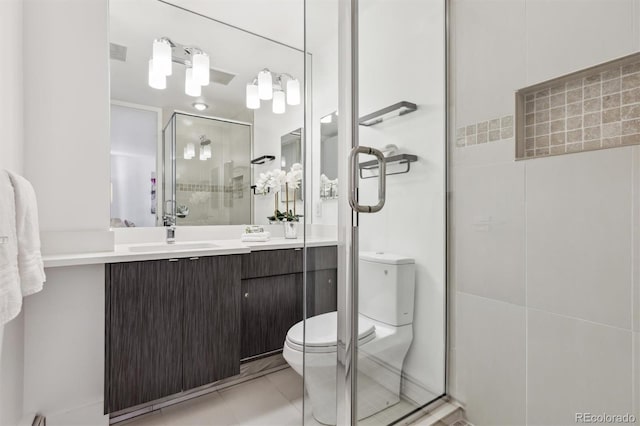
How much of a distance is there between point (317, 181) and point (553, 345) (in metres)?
1.13

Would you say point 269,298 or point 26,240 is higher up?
point 26,240

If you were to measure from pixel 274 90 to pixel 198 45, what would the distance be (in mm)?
622

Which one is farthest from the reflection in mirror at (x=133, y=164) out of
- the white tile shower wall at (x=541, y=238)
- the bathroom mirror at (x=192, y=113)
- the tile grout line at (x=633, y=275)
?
the tile grout line at (x=633, y=275)

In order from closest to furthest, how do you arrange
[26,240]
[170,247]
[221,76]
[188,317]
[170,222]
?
1. [26,240]
2. [188,317]
3. [170,247]
4. [170,222]
5. [221,76]

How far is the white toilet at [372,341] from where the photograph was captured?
1.18 meters

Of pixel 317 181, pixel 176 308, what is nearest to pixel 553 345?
pixel 317 181

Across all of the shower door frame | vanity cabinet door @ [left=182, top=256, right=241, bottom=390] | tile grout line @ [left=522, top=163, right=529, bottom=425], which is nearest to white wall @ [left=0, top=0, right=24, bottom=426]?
vanity cabinet door @ [left=182, top=256, right=241, bottom=390]

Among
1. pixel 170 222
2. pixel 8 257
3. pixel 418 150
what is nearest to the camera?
pixel 8 257

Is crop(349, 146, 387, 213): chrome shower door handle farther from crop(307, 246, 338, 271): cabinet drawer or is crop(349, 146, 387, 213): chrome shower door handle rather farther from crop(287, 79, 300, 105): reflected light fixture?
crop(287, 79, 300, 105): reflected light fixture

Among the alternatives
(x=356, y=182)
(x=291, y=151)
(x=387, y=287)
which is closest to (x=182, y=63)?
(x=291, y=151)

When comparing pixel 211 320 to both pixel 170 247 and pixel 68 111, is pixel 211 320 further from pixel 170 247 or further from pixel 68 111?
pixel 68 111

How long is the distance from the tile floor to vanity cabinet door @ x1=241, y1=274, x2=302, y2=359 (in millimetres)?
208

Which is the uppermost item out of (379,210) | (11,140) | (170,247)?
(11,140)

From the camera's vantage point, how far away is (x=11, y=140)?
121 cm
